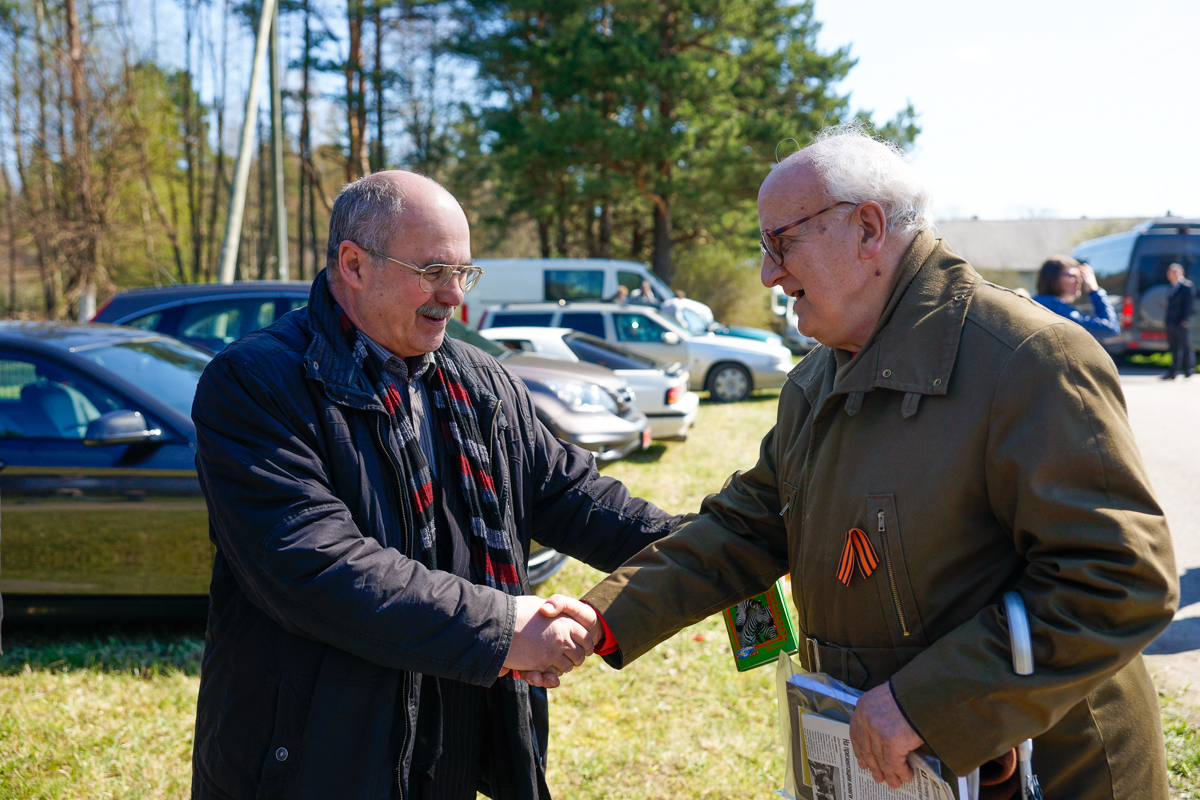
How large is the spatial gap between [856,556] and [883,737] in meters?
0.35

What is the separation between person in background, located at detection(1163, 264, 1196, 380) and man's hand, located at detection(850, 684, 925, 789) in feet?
52.4

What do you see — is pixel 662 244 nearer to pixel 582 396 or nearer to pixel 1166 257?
pixel 1166 257

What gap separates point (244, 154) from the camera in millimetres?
10508

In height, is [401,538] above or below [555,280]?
below

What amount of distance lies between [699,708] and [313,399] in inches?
102

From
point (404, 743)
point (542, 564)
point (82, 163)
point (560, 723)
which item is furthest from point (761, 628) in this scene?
point (82, 163)

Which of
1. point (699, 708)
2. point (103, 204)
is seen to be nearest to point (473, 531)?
point (699, 708)

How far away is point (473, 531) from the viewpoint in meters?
2.16

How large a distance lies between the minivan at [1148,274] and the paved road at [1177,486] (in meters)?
1.38

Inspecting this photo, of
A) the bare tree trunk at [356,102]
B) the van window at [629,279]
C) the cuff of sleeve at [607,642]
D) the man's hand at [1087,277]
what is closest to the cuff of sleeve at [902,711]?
the cuff of sleeve at [607,642]

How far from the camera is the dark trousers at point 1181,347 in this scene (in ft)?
47.2

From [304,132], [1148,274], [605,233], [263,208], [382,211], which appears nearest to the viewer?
[382,211]

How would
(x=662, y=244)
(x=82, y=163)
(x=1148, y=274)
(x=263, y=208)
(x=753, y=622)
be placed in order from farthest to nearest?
(x=263, y=208) → (x=662, y=244) → (x=82, y=163) → (x=1148, y=274) → (x=753, y=622)

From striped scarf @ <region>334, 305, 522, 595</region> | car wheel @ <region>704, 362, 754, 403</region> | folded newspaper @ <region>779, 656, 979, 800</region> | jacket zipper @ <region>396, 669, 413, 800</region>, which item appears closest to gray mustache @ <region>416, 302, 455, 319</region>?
striped scarf @ <region>334, 305, 522, 595</region>
